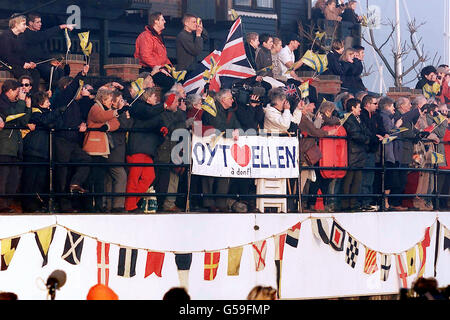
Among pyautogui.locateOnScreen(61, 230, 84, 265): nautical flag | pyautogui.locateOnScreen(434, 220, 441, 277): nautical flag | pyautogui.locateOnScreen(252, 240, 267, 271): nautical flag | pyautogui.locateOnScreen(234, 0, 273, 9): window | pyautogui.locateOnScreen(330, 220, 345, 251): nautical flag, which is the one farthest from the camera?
pyautogui.locateOnScreen(234, 0, 273, 9): window

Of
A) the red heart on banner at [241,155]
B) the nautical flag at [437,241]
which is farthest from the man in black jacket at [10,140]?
the nautical flag at [437,241]

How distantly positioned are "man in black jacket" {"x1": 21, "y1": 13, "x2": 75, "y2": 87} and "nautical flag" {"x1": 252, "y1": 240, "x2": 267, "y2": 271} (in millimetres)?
3970

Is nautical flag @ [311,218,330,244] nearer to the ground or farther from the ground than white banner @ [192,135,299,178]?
nearer to the ground

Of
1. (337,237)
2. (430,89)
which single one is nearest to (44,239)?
(337,237)

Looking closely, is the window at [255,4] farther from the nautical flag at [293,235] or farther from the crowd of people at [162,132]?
the nautical flag at [293,235]

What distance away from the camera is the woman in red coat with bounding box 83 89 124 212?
45.8 feet

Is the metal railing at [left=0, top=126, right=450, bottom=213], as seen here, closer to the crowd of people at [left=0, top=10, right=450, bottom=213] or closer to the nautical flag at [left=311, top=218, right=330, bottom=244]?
the crowd of people at [left=0, top=10, right=450, bottom=213]

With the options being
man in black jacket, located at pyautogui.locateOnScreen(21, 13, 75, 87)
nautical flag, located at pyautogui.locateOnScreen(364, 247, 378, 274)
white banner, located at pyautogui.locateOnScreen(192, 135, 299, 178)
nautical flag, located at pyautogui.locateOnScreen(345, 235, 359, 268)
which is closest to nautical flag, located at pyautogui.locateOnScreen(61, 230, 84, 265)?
white banner, located at pyautogui.locateOnScreen(192, 135, 299, 178)

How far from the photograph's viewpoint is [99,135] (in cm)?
1405

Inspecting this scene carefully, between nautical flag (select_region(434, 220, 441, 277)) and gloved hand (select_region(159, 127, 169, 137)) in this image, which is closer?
gloved hand (select_region(159, 127, 169, 137))

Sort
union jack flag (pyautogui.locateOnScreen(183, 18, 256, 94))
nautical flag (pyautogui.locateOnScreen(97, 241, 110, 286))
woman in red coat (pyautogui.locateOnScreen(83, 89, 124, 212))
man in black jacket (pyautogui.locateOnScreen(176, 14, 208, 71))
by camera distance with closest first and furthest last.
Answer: nautical flag (pyautogui.locateOnScreen(97, 241, 110, 286)), woman in red coat (pyautogui.locateOnScreen(83, 89, 124, 212)), union jack flag (pyautogui.locateOnScreen(183, 18, 256, 94)), man in black jacket (pyautogui.locateOnScreen(176, 14, 208, 71))

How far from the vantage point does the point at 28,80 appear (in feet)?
46.3

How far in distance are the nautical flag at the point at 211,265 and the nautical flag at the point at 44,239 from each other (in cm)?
207
